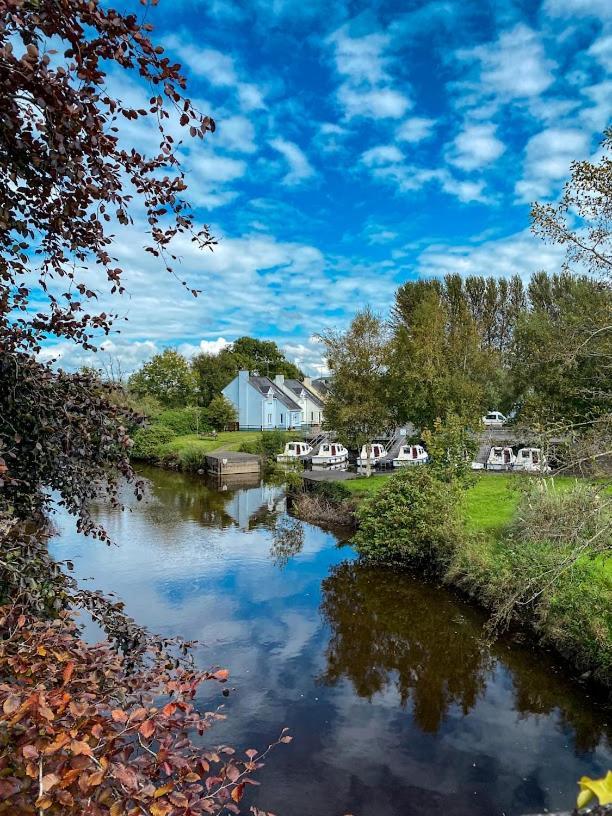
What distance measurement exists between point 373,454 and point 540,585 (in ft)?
73.6

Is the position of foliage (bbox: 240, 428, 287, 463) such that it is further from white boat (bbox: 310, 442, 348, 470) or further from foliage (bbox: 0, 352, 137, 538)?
foliage (bbox: 0, 352, 137, 538)

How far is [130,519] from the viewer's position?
2269 cm

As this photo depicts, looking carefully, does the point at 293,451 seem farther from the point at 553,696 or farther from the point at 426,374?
the point at 553,696

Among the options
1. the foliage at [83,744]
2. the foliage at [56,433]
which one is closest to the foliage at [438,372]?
the foliage at [56,433]

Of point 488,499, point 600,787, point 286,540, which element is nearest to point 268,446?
point 286,540

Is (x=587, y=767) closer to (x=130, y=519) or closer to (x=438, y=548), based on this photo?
(x=438, y=548)

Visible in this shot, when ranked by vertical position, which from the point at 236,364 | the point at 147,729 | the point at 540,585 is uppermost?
the point at 236,364

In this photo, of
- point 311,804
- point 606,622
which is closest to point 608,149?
point 606,622

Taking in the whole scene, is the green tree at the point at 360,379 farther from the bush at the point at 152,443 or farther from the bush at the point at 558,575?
the bush at the point at 152,443

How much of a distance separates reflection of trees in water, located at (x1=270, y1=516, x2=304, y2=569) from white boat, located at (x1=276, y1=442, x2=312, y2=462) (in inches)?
492

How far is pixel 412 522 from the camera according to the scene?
604 inches

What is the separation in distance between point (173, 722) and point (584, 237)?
861 centimetres

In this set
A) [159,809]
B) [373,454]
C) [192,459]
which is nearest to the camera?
[159,809]

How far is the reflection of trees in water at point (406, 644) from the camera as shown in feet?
31.3
